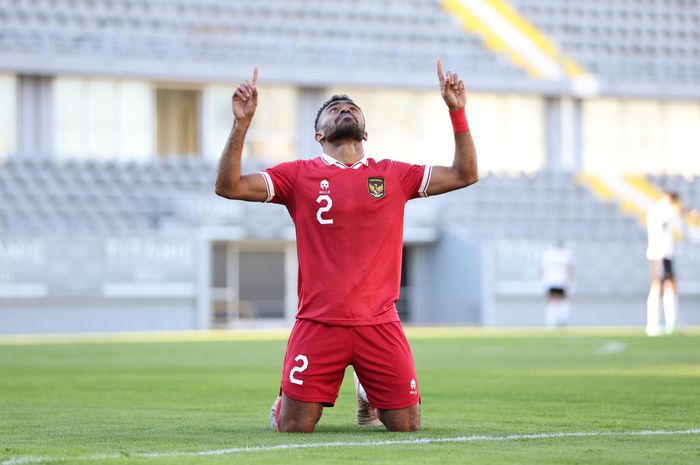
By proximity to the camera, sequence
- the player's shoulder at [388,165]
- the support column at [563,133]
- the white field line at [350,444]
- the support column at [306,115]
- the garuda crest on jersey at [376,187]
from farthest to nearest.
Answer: the support column at [563,133] → the support column at [306,115] → the player's shoulder at [388,165] → the garuda crest on jersey at [376,187] → the white field line at [350,444]

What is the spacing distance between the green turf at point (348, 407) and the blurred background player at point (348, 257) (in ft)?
0.83

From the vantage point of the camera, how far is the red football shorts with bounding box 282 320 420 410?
6781 millimetres

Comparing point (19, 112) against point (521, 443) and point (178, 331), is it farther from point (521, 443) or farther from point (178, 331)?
point (521, 443)

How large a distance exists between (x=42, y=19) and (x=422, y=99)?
11.4 metres

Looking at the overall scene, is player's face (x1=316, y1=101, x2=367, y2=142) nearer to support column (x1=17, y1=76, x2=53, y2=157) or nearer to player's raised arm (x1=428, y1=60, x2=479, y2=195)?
player's raised arm (x1=428, y1=60, x2=479, y2=195)

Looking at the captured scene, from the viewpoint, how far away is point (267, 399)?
383 inches

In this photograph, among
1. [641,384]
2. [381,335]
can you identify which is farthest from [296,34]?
[381,335]

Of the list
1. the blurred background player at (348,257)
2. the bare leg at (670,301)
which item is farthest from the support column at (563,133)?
the blurred background player at (348,257)

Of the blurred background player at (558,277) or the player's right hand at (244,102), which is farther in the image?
the blurred background player at (558,277)

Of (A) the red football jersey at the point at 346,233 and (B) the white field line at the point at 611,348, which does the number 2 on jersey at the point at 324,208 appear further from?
(B) the white field line at the point at 611,348

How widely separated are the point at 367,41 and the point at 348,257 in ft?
100

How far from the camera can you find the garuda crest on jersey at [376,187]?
6.93 metres

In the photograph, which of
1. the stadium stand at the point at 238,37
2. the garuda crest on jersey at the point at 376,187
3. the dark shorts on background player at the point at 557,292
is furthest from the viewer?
the stadium stand at the point at 238,37

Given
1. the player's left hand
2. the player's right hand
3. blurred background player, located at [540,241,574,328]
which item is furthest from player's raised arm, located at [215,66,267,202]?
blurred background player, located at [540,241,574,328]
